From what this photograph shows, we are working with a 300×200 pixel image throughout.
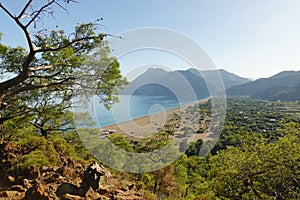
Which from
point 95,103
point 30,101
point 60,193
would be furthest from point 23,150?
point 60,193

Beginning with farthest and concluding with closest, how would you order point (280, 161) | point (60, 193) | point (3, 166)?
point (280, 161)
point (3, 166)
point (60, 193)

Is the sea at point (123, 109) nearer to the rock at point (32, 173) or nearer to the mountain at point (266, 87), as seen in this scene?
the rock at point (32, 173)

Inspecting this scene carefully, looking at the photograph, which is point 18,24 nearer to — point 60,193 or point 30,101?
point 60,193

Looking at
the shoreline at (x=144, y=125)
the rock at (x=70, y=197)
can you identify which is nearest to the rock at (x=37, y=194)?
the rock at (x=70, y=197)

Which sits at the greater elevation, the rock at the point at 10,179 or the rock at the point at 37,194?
the rock at the point at 37,194

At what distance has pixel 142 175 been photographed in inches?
367

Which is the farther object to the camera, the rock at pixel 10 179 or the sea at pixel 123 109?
the sea at pixel 123 109

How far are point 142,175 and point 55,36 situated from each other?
688 cm

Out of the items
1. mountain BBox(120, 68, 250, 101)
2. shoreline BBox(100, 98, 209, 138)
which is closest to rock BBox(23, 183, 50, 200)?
shoreline BBox(100, 98, 209, 138)

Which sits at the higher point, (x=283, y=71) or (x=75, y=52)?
(x=283, y=71)

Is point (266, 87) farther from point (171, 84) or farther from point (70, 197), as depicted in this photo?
point (70, 197)

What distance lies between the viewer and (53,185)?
324 centimetres

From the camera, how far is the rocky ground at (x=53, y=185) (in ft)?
9.25

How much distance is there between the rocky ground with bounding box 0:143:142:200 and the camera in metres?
2.82
